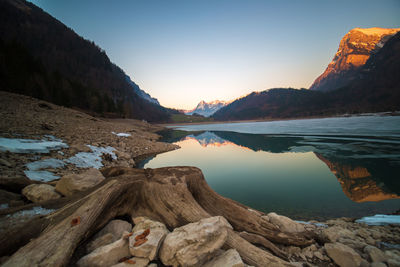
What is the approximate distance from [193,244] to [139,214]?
123 cm

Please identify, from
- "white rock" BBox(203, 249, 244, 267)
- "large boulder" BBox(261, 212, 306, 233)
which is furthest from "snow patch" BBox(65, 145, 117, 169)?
"large boulder" BBox(261, 212, 306, 233)

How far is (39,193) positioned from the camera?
2381mm

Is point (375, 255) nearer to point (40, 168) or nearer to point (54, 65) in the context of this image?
point (40, 168)

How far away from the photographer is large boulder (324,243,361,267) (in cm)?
227

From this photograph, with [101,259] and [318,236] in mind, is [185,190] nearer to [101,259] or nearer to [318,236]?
[101,259]

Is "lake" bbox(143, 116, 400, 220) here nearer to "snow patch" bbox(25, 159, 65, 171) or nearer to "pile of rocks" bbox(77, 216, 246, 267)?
"pile of rocks" bbox(77, 216, 246, 267)

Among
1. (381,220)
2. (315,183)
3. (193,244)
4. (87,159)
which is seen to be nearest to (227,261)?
(193,244)

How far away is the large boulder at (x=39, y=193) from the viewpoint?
2352 millimetres

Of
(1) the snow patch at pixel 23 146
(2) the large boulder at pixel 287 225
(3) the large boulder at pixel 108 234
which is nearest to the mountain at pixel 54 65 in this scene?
(1) the snow patch at pixel 23 146

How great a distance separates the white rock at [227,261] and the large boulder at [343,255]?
2.03 meters

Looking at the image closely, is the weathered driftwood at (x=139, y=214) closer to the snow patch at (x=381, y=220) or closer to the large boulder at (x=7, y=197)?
the large boulder at (x=7, y=197)

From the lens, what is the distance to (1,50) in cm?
2558

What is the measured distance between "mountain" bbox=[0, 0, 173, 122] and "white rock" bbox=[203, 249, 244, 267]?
34758mm

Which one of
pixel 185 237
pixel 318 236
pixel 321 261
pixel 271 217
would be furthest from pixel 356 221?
pixel 185 237
